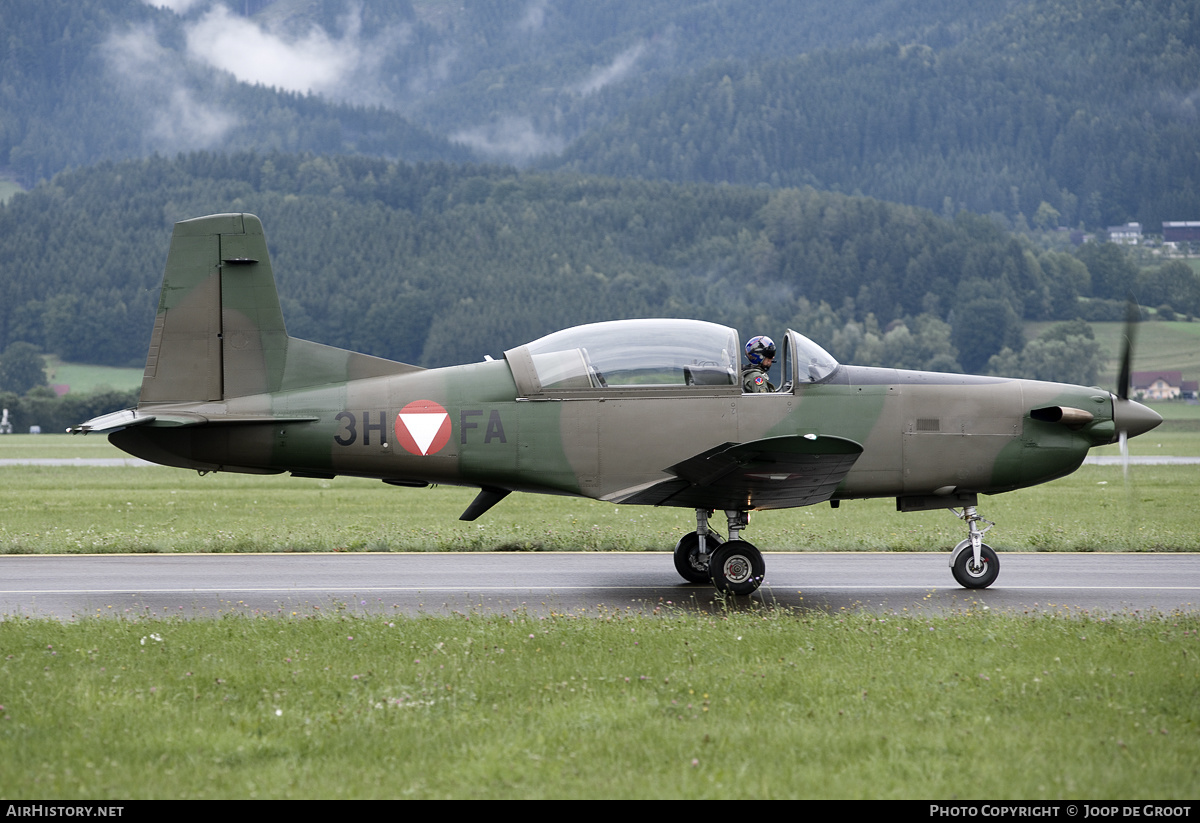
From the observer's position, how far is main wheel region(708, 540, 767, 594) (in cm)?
1095

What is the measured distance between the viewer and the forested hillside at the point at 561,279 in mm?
157375

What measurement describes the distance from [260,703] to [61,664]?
1.89 m

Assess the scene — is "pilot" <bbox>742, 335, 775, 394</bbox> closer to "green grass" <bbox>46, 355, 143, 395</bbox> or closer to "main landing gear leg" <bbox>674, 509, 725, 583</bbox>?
"main landing gear leg" <bbox>674, 509, 725, 583</bbox>

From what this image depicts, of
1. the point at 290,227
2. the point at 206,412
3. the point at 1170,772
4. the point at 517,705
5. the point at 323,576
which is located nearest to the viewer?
the point at 1170,772

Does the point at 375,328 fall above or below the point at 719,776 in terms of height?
above

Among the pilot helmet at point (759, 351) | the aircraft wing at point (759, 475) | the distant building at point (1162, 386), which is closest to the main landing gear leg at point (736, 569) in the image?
the aircraft wing at point (759, 475)

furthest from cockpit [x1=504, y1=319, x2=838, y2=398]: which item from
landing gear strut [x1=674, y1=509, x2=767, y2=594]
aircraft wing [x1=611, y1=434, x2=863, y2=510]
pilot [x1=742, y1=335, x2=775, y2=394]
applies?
landing gear strut [x1=674, y1=509, x2=767, y2=594]

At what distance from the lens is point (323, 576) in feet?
41.6

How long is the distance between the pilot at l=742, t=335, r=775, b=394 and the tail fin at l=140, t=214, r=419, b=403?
12.2 ft

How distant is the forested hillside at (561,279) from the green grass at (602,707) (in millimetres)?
136681

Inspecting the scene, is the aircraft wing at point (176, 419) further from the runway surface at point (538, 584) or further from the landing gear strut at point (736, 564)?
the landing gear strut at point (736, 564)

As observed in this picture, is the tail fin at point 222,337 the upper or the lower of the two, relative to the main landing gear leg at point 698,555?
upper
